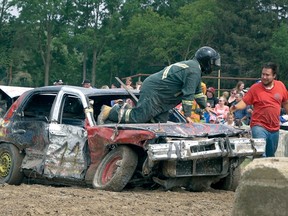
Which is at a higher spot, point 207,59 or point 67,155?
point 207,59

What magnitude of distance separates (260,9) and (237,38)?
18.1 feet

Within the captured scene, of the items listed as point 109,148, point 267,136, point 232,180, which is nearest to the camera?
point 109,148

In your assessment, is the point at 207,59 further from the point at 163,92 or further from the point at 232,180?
the point at 232,180

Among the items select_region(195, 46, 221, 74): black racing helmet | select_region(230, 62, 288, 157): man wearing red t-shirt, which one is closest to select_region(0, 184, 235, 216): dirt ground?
select_region(230, 62, 288, 157): man wearing red t-shirt

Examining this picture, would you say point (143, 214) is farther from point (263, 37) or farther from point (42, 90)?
point (263, 37)

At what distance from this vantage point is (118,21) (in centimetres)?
7775

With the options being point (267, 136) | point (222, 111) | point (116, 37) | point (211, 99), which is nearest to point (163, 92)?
point (267, 136)

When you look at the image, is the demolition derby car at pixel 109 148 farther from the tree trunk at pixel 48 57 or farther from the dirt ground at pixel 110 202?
the tree trunk at pixel 48 57

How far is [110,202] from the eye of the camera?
7797 millimetres

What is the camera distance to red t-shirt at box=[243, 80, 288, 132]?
34.2 ft

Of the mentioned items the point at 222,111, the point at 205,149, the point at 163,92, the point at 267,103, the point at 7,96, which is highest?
the point at 163,92

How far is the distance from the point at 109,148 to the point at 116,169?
13.8 inches

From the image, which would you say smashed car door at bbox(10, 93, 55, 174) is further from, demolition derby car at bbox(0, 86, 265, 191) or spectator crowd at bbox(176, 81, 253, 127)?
spectator crowd at bbox(176, 81, 253, 127)

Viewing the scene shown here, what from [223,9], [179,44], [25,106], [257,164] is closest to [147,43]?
[179,44]
